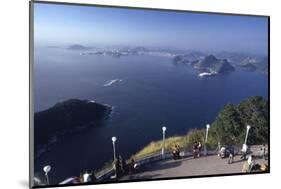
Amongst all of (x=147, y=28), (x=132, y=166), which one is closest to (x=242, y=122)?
(x=132, y=166)

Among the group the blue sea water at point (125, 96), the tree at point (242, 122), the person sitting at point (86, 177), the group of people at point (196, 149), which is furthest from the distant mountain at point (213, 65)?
the person sitting at point (86, 177)

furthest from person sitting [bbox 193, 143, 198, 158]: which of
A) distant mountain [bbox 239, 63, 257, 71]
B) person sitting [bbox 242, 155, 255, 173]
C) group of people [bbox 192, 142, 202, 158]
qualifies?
distant mountain [bbox 239, 63, 257, 71]

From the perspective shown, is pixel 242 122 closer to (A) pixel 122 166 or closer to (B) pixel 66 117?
(A) pixel 122 166

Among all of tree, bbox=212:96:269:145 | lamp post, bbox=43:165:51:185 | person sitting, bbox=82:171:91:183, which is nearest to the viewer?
lamp post, bbox=43:165:51:185

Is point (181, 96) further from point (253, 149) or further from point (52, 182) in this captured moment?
point (52, 182)

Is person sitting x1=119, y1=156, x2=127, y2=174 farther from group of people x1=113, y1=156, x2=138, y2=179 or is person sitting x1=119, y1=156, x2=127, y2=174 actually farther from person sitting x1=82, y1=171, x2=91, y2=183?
person sitting x1=82, y1=171, x2=91, y2=183
